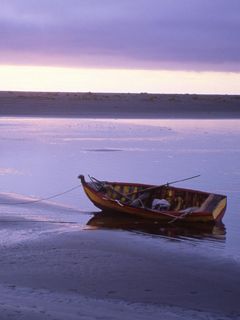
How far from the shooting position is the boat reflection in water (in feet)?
41.6

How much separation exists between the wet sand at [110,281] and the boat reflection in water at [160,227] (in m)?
1.27

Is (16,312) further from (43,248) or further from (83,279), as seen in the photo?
(43,248)

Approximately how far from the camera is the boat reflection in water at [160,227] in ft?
41.6

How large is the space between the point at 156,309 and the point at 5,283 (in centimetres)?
209

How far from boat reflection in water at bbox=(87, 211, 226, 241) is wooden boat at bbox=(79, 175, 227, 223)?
0.38 feet

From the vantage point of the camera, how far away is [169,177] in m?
19.4

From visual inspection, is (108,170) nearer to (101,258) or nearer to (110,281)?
(101,258)

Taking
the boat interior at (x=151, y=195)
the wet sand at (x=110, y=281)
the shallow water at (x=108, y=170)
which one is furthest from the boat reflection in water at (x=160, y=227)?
the wet sand at (x=110, y=281)

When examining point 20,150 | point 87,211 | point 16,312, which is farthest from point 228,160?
point 16,312

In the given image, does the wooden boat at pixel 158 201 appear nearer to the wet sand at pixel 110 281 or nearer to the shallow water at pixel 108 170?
the shallow water at pixel 108 170

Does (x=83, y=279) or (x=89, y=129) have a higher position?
(x=89, y=129)

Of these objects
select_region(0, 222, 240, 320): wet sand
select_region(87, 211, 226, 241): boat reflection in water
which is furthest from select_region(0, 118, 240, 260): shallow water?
select_region(0, 222, 240, 320): wet sand

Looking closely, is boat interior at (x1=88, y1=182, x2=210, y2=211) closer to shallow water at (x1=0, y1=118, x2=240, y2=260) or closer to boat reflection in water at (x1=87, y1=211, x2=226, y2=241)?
shallow water at (x1=0, y1=118, x2=240, y2=260)

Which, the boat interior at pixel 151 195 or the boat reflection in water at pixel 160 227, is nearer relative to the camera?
the boat reflection in water at pixel 160 227
